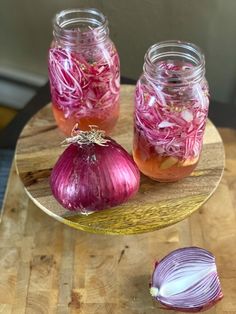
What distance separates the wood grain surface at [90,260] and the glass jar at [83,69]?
0.16 metres

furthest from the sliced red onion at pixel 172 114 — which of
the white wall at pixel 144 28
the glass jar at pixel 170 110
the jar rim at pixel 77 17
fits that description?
the white wall at pixel 144 28

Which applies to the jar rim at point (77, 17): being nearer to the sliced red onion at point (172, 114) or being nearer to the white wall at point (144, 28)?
the sliced red onion at point (172, 114)

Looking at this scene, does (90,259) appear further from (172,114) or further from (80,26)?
(80,26)

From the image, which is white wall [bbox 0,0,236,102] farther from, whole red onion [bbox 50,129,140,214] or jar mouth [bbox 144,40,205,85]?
whole red onion [bbox 50,129,140,214]

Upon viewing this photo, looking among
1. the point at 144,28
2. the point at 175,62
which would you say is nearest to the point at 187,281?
the point at 175,62

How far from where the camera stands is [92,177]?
0.63 meters

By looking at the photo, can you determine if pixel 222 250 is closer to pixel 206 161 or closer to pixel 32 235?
pixel 206 161

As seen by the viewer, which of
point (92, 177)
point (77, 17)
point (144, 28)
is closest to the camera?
point (92, 177)

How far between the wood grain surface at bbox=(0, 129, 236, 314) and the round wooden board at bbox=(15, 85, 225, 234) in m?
0.07

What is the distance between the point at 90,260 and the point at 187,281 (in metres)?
0.14

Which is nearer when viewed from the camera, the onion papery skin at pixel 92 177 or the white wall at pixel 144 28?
the onion papery skin at pixel 92 177

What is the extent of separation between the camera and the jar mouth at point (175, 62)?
0.63 m

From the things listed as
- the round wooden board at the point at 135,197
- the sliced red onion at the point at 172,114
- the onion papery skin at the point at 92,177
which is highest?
the sliced red onion at the point at 172,114

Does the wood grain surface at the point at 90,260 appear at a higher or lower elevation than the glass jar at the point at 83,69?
lower
